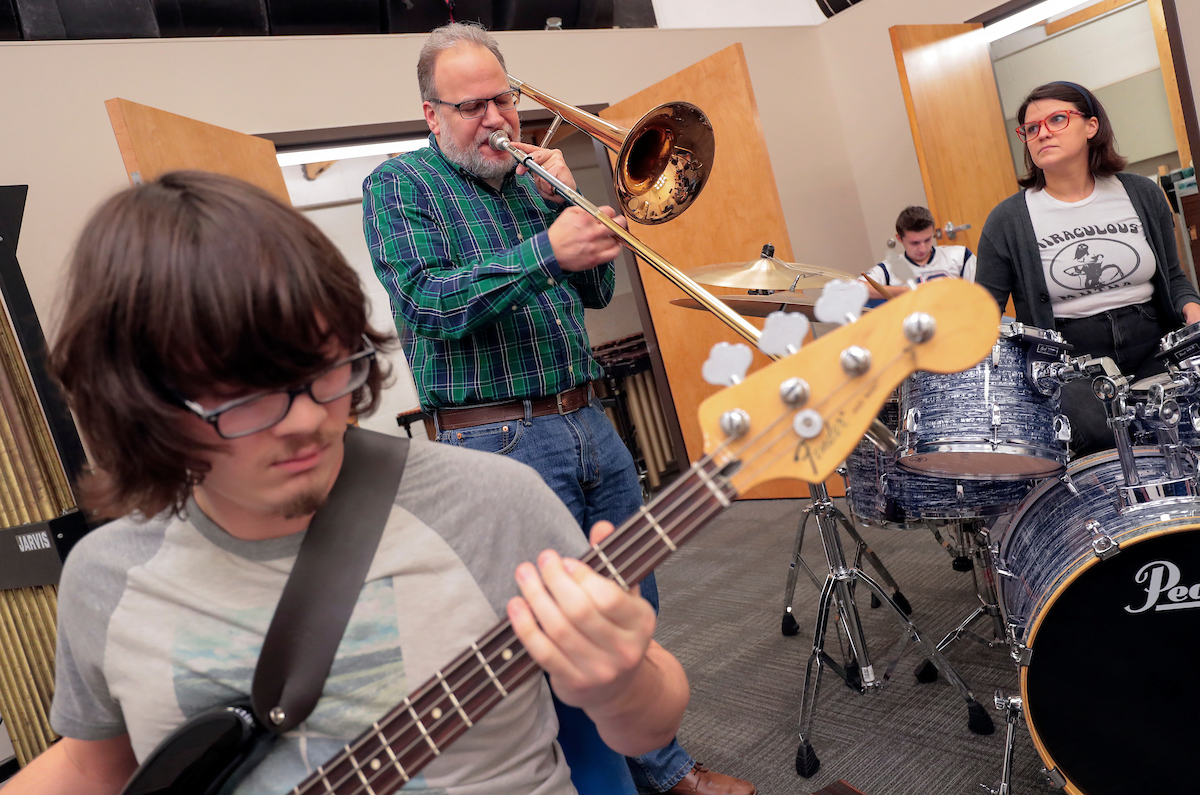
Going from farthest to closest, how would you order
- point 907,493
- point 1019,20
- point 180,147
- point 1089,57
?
point 1089,57, point 1019,20, point 180,147, point 907,493

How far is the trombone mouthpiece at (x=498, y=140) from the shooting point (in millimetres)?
1670

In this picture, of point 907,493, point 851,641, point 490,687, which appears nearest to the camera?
point 490,687

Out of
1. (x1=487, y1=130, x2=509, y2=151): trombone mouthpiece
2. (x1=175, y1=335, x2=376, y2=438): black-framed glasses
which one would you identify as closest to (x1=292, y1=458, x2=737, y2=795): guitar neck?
(x1=175, y1=335, x2=376, y2=438): black-framed glasses

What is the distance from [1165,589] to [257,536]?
4.89ft

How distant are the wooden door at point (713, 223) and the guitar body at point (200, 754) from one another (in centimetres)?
331

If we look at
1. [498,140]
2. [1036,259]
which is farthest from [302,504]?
[1036,259]

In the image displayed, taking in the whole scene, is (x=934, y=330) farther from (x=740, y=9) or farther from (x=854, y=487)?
(x=740, y=9)

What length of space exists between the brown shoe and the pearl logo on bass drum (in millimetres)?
922

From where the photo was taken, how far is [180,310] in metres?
0.72

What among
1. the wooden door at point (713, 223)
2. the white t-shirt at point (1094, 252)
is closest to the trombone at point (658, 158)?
the white t-shirt at point (1094, 252)

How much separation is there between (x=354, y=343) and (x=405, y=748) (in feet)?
1.33

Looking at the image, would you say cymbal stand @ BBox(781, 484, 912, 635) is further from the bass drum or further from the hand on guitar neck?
the hand on guitar neck

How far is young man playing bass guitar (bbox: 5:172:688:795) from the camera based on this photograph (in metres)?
0.73

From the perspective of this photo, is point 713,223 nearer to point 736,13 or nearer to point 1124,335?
point 736,13
